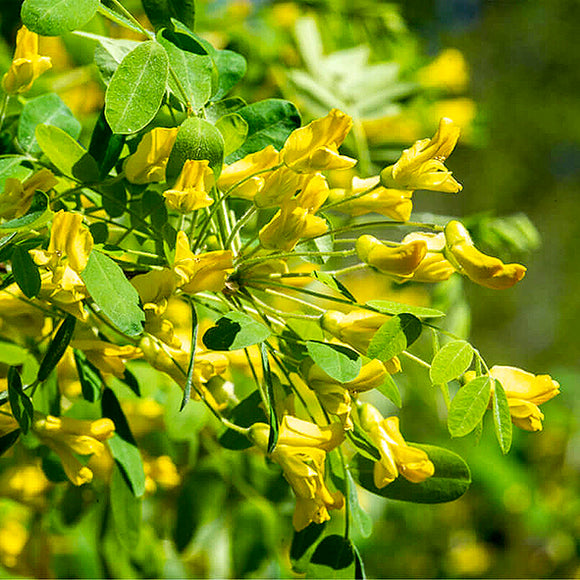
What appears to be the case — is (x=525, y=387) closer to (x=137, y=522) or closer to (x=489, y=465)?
(x=137, y=522)

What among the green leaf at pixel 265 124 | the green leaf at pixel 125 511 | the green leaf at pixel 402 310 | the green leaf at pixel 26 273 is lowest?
the green leaf at pixel 125 511

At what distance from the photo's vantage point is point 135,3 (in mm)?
1002

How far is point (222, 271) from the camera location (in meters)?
0.48

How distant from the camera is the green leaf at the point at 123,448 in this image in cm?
61

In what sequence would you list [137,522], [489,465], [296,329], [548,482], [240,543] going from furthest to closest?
[548,482]
[489,465]
[240,543]
[137,522]
[296,329]

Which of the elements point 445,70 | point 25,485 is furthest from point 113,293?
point 445,70

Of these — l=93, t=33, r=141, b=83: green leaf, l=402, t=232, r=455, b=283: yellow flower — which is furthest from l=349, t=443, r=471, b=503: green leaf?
l=93, t=33, r=141, b=83: green leaf

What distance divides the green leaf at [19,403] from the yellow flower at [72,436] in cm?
6

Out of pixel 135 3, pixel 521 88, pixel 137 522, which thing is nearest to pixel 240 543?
pixel 137 522

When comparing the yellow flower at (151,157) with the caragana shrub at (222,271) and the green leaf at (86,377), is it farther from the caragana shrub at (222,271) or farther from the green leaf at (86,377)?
the green leaf at (86,377)

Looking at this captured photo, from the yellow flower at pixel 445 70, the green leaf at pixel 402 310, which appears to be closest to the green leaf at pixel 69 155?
the green leaf at pixel 402 310

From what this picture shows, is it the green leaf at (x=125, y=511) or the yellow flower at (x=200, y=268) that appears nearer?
the yellow flower at (x=200, y=268)

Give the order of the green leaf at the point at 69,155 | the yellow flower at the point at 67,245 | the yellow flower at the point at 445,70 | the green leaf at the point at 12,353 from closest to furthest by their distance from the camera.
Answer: the yellow flower at the point at 67,245, the green leaf at the point at 69,155, the green leaf at the point at 12,353, the yellow flower at the point at 445,70

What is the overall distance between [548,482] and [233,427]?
4.86 feet
